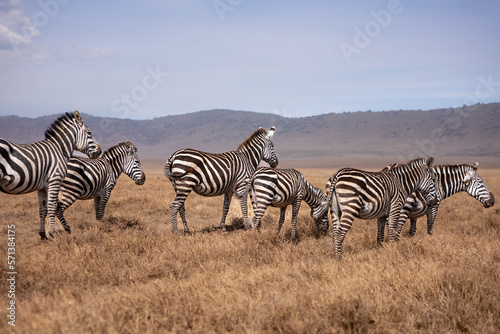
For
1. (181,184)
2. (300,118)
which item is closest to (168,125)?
(300,118)

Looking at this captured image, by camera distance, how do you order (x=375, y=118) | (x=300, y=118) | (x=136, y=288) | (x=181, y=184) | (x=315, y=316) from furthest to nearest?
(x=300, y=118), (x=375, y=118), (x=181, y=184), (x=136, y=288), (x=315, y=316)

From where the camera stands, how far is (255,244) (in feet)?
25.7

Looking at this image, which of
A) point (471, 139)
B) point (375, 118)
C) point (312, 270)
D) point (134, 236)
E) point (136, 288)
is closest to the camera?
point (136, 288)

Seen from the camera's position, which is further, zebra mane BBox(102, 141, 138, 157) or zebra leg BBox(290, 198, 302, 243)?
zebra mane BBox(102, 141, 138, 157)

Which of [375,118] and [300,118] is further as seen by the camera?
[300,118]

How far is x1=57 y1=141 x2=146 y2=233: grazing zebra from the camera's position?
965 centimetres

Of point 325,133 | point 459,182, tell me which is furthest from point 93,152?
point 325,133

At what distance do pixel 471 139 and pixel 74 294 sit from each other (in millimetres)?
123654

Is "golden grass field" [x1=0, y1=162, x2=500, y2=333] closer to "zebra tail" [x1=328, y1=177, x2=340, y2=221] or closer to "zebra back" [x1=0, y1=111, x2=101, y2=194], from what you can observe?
"zebra tail" [x1=328, y1=177, x2=340, y2=221]

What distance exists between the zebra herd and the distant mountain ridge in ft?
285

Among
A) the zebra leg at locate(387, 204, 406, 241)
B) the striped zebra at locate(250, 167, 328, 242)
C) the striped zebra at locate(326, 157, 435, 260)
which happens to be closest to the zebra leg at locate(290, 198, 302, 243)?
the striped zebra at locate(250, 167, 328, 242)

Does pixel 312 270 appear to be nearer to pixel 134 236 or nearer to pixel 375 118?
pixel 134 236

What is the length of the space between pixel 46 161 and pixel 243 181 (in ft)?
14.8

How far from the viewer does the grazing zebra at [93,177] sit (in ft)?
31.7
